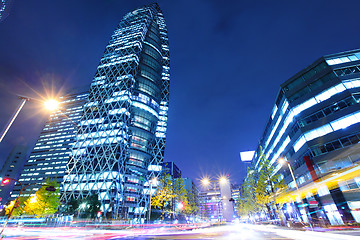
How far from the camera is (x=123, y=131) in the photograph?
238ft

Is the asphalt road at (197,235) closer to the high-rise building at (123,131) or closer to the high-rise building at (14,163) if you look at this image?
the high-rise building at (123,131)

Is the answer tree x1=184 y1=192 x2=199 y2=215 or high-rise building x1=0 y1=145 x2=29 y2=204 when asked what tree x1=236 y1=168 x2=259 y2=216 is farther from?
high-rise building x1=0 y1=145 x2=29 y2=204

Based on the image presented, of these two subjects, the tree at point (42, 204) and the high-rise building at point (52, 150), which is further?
the high-rise building at point (52, 150)

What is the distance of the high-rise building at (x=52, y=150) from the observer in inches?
4774

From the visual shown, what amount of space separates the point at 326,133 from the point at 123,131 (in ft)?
217

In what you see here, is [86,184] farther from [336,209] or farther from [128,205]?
[336,209]

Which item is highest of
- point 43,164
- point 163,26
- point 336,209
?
point 163,26

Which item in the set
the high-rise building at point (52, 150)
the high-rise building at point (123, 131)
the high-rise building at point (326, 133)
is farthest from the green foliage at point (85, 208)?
the high-rise building at point (52, 150)

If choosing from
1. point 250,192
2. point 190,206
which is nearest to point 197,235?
point 190,206

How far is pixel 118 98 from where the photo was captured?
7988 cm

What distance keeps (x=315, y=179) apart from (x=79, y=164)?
77536mm

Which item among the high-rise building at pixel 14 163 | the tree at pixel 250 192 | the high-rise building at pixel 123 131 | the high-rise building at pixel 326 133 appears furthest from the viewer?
the high-rise building at pixel 14 163

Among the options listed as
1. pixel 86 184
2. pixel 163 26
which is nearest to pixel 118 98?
pixel 86 184

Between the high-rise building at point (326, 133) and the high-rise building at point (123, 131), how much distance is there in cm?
5605
